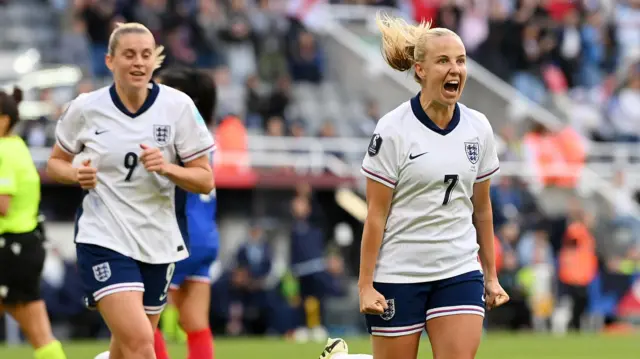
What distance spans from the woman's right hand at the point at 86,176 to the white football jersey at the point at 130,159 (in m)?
0.18

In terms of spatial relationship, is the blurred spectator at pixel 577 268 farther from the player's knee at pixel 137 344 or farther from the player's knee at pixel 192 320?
the player's knee at pixel 137 344

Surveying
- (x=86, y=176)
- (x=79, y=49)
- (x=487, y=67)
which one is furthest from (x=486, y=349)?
(x=487, y=67)

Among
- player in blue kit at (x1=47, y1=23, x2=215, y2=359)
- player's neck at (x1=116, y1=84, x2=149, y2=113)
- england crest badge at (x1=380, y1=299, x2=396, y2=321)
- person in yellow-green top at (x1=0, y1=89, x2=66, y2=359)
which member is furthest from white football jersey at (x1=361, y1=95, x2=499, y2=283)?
person in yellow-green top at (x1=0, y1=89, x2=66, y2=359)

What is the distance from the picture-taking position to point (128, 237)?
806 cm

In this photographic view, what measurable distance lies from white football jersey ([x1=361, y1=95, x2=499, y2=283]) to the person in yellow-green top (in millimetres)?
3500

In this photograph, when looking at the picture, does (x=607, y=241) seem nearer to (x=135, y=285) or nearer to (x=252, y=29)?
(x=252, y=29)

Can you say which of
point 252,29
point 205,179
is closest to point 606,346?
point 205,179

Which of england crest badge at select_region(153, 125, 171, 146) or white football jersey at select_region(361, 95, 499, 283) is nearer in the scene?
white football jersey at select_region(361, 95, 499, 283)

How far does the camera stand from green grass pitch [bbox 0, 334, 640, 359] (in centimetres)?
1487

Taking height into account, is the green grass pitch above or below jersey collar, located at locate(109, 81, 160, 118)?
below

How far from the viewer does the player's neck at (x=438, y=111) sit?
7371mm

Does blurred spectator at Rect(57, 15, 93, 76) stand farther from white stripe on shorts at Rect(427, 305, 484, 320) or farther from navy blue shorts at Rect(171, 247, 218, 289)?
white stripe on shorts at Rect(427, 305, 484, 320)

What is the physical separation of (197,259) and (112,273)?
193 cm

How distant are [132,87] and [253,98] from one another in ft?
51.0
